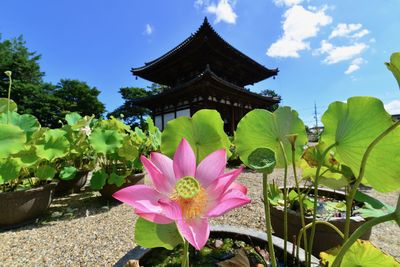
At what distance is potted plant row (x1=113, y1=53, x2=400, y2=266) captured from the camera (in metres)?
0.26

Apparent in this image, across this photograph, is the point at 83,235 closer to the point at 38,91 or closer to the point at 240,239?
the point at 240,239

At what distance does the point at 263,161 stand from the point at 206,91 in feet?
21.5

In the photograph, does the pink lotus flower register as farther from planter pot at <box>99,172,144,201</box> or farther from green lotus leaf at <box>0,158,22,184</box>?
planter pot at <box>99,172,144,201</box>

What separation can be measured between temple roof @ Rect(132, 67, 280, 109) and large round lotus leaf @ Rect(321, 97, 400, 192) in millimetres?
5320

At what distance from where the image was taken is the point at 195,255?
0.62 metres

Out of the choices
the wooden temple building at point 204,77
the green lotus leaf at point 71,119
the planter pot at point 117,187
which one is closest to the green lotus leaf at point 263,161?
the planter pot at point 117,187

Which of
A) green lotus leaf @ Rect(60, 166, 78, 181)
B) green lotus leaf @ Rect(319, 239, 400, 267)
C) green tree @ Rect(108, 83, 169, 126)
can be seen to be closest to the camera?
green lotus leaf @ Rect(319, 239, 400, 267)

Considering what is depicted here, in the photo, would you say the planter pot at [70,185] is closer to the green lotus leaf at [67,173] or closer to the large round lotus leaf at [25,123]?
the green lotus leaf at [67,173]

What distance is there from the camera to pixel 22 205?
1.45 metres

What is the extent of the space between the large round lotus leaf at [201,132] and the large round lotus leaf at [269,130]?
4 cm

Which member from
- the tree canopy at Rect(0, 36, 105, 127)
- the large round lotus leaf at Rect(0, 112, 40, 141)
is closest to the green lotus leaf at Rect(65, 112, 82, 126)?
the large round lotus leaf at Rect(0, 112, 40, 141)

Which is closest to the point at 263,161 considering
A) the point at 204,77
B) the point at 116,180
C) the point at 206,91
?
the point at 116,180

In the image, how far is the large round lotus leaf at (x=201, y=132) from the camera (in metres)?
0.44

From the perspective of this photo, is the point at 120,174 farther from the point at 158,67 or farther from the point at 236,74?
the point at 236,74
